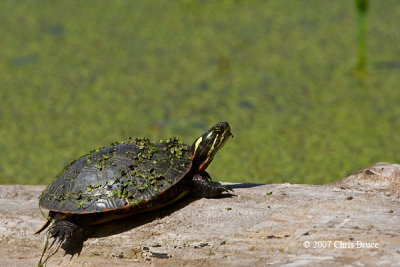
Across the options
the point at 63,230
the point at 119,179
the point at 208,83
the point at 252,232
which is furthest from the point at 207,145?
the point at 208,83

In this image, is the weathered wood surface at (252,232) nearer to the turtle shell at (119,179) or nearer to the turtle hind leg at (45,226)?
the turtle hind leg at (45,226)

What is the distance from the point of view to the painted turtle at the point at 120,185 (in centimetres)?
342

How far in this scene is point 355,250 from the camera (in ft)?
9.70

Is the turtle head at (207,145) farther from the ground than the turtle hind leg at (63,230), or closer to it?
farther from the ground

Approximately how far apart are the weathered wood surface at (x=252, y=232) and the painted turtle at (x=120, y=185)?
13 cm

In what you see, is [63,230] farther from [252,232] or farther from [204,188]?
[252,232]

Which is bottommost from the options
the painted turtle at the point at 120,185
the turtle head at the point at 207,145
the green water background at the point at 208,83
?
the painted turtle at the point at 120,185

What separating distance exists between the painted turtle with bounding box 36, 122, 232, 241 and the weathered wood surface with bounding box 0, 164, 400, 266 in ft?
0.41

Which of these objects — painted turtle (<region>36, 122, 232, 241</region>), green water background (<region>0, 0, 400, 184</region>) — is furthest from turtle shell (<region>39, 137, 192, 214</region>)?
green water background (<region>0, 0, 400, 184</region>)

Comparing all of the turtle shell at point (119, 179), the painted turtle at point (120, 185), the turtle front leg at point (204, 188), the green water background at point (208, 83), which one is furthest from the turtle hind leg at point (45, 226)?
the green water background at point (208, 83)

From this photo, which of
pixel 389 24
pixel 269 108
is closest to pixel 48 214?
pixel 269 108

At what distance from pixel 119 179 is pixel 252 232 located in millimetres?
961

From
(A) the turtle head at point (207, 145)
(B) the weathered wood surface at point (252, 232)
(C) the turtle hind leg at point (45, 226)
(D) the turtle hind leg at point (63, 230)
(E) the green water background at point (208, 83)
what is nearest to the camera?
(B) the weathered wood surface at point (252, 232)

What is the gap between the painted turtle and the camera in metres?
3.42
